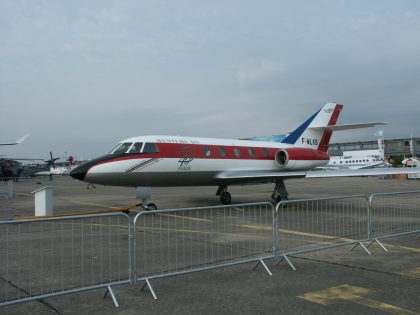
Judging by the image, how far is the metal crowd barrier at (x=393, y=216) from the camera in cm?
934

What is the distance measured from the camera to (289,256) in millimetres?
7312

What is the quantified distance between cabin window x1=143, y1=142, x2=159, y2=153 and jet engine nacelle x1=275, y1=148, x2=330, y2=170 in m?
6.21

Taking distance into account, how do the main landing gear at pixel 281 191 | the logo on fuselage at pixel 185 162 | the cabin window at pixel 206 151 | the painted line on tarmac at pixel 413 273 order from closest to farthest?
the painted line on tarmac at pixel 413 273
the logo on fuselage at pixel 185 162
the cabin window at pixel 206 151
the main landing gear at pixel 281 191

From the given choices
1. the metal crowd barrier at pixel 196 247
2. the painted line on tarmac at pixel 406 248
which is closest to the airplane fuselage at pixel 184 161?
the metal crowd barrier at pixel 196 247

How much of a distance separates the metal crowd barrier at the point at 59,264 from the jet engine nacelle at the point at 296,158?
33.1ft

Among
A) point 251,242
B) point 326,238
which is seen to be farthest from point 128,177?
point 326,238

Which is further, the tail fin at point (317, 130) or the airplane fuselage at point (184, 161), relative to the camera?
the tail fin at point (317, 130)

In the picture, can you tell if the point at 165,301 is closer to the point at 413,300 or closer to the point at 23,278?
the point at 23,278

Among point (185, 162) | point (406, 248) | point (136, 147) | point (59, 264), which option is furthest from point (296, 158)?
point (59, 264)

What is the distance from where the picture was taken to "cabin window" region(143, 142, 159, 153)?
14.2m

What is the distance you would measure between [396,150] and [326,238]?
126 m

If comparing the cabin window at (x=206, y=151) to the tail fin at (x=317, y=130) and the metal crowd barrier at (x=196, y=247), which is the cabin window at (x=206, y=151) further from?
the tail fin at (x=317, y=130)

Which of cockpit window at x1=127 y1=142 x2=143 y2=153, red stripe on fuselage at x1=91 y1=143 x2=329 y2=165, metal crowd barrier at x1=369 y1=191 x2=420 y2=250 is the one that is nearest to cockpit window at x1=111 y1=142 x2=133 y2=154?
cockpit window at x1=127 y1=142 x2=143 y2=153

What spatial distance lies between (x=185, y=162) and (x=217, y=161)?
163cm
